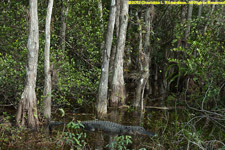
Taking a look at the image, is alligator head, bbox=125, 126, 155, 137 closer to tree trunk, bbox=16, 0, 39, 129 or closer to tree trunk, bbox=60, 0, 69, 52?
tree trunk, bbox=16, 0, 39, 129

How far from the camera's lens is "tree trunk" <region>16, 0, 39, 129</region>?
22.9 feet

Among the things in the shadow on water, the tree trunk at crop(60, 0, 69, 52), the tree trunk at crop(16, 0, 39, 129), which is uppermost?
the tree trunk at crop(60, 0, 69, 52)

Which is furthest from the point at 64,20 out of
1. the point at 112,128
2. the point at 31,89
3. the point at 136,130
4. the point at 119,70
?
the point at 136,130

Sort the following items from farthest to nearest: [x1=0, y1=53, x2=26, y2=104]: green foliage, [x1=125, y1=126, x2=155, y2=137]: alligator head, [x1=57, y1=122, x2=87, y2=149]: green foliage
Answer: [x1=0, y1=53, x2=26, y2=104]: green foliage
[x1=125, y1=126, x2=155, y2=137]: alligator head
[x1=57, y1=122, x2=87, y2=149]: green foliage

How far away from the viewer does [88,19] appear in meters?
11.1

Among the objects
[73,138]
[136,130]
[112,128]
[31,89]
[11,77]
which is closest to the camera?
[73,138]

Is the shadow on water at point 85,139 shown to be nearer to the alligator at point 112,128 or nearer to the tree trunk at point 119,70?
the alligator at point 112,128

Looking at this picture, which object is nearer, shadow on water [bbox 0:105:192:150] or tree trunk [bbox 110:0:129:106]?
shadow on water [bbox 0:105:192:150]

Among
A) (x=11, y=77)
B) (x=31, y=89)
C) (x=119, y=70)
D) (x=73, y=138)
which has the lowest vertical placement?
(x=73, y=138)

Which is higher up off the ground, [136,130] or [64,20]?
[64,20]

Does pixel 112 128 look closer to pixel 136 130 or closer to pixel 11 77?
pixel 136 130

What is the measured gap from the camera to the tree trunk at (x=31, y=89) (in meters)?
6.99

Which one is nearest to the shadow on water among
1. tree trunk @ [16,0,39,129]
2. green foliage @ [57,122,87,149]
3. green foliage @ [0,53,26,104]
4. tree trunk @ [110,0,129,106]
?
green foliage @ [57,122,87,149]

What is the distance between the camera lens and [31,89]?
277 inches
